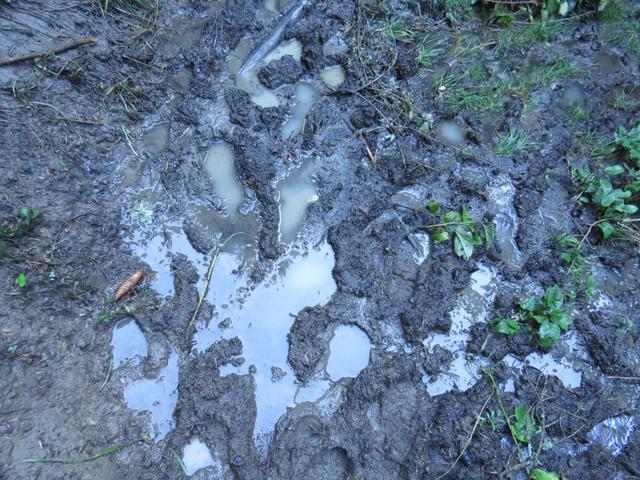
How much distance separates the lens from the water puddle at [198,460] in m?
2.55

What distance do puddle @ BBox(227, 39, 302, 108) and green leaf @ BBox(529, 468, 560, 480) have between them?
9.80ft

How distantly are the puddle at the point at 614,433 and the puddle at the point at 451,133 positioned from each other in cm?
213

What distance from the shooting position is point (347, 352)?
2.88 metres

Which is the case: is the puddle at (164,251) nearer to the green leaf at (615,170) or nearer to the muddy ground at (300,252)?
the muddy ground at (300,252)

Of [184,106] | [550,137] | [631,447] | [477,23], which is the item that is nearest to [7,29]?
[184,106]

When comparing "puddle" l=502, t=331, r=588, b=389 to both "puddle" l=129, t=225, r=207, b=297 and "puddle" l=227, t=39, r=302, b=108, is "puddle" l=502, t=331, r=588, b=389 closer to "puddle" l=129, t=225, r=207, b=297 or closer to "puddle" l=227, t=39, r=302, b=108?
"puddle" l=129, t=225, r=207, b=297

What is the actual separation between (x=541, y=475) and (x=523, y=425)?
0.28m

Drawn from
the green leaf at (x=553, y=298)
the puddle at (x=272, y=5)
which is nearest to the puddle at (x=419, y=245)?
the green leaf at (x=553, y=298)

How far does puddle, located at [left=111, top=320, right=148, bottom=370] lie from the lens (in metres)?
2.74

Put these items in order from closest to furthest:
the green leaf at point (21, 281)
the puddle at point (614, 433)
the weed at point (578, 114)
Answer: the green leaf at point (21, 281) → the puddle at point (614, 433) → the weed at point (578, 114)

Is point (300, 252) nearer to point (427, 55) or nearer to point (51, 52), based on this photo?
point (427, 55)

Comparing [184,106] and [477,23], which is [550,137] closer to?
[477,23]

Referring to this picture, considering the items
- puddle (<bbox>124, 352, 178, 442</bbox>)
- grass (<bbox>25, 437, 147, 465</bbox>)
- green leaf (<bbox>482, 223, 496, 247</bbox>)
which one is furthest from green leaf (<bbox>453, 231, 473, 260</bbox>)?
grass (<bbox>25, 437, 147, 465</bbox>)

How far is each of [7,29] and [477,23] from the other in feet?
11.6
